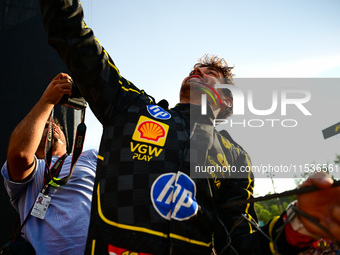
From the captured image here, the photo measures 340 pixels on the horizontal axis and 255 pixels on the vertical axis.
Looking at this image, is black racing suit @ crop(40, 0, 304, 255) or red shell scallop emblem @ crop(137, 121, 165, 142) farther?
red shell scallop emblem @ crop(137, 121, 165, 142)

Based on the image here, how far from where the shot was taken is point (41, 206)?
6.86ft

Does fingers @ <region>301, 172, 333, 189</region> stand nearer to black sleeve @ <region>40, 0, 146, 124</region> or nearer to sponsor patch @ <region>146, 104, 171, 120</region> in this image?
sponsor patch @ <region>146, 104, 171, 120</region>

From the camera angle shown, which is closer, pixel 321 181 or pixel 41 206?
pixel 321 181

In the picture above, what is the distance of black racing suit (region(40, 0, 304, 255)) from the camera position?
3.85 ft

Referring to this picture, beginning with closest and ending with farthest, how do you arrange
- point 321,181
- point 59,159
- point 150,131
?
point 321,181, point 150,131, point 59,159

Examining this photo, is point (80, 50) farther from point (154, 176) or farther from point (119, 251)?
point (119, 251)

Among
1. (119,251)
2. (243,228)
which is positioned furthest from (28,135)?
(243,228)

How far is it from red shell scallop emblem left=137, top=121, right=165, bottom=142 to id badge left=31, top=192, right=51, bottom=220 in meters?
1.27

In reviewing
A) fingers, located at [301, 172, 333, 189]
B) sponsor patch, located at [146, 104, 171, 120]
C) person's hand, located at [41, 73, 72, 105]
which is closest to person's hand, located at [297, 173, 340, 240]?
fingers, located at [301, 172, 333, 189]

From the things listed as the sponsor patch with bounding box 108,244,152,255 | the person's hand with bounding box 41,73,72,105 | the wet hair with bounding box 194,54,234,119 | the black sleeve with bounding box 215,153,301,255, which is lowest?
the sponsor patch with bounding box 108,244,152,255

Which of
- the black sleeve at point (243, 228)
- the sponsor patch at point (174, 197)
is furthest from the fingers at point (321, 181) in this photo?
the sponsor patch at point (174, 197)

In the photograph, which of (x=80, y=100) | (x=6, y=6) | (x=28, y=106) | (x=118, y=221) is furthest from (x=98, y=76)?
(x=6, y=6)

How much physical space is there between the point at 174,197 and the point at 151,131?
A: 38 cm

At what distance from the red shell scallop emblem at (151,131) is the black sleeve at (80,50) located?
22cm
